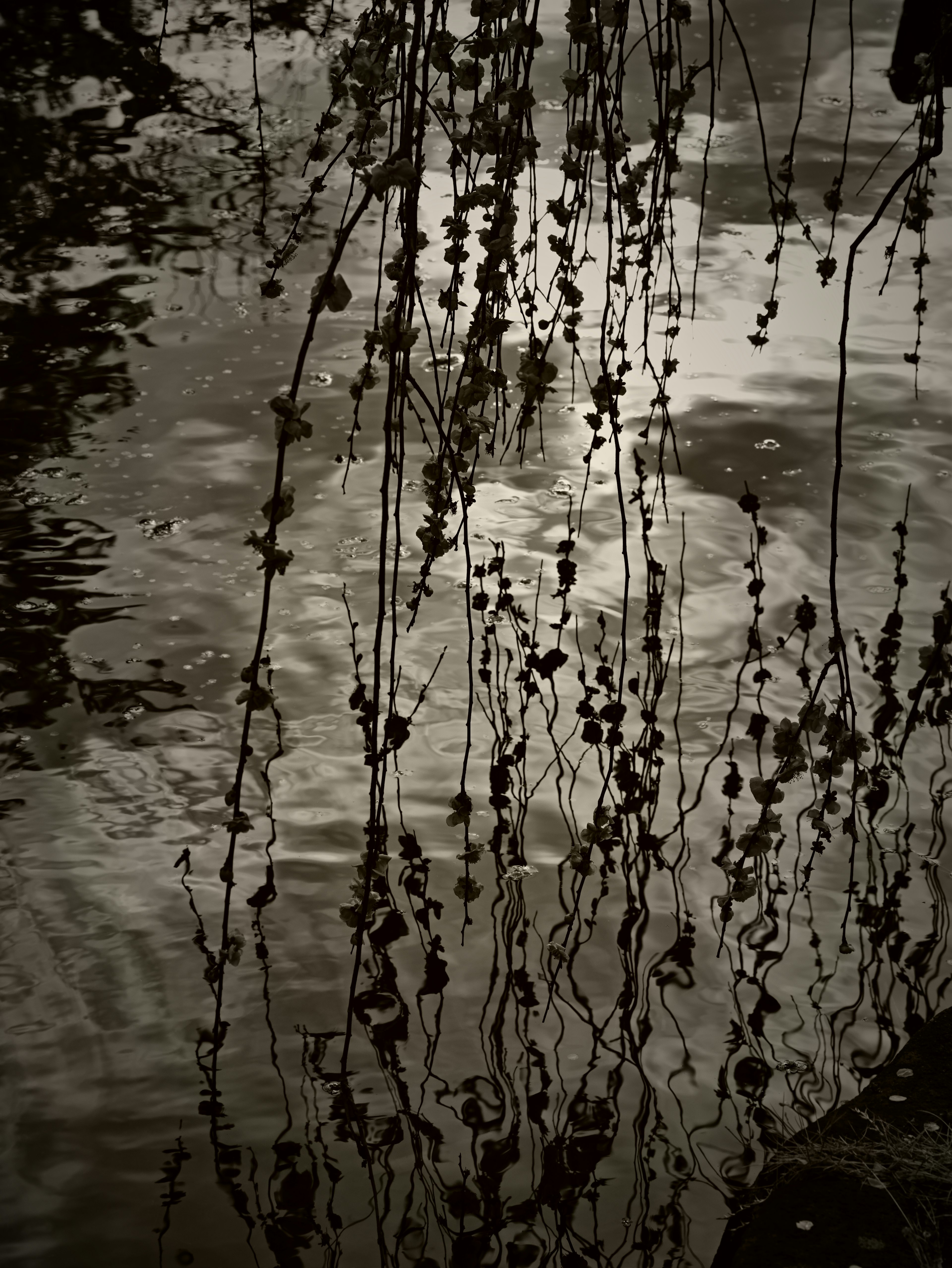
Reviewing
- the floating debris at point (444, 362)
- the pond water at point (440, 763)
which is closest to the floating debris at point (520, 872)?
the pond water at point (440, 763)

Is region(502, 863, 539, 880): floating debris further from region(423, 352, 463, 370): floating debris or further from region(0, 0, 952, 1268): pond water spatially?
region(423, 352, 463, 370): floating debris

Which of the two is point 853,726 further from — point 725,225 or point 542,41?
point 725,225

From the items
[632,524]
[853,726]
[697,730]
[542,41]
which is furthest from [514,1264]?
[632,524]

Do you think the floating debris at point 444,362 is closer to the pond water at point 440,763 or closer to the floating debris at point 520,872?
the pond water at point 440,763

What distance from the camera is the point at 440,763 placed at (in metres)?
1.79

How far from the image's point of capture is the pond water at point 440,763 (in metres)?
1.25

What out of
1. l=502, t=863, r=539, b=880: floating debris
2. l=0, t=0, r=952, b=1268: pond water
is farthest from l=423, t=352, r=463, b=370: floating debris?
l=502, t=863, r=539, b=880: floating debris

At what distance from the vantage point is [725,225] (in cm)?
339

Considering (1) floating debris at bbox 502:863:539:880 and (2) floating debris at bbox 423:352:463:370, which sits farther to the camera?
(2) floating debris at bbox 423:352:463:370

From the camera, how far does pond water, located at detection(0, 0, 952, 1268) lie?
1.25 metres

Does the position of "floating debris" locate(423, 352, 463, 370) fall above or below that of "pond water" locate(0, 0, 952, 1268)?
above

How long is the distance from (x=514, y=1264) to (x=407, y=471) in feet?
5.16

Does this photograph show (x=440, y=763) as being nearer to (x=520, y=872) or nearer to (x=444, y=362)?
(x=520, y=872)

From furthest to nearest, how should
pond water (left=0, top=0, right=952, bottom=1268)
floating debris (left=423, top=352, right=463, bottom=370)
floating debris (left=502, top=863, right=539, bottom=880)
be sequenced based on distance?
floating debris (left=423, top=352, right=463, bottom=370)
floating debris (left=502, top=863, right=539, bottom=880)
pond water (left=0, top=0, right=952, bottom=1268)
